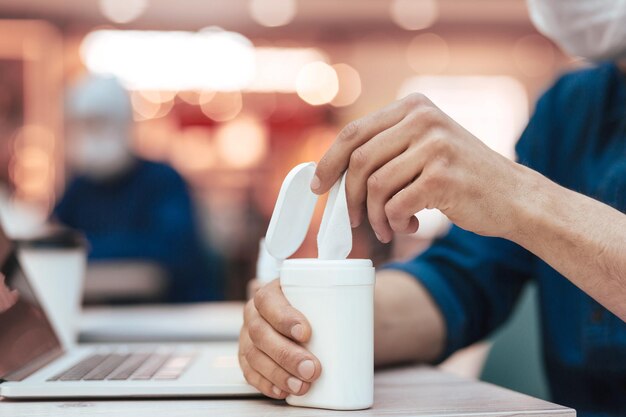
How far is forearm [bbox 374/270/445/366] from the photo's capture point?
911 millimetres

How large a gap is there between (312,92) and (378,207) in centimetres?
632

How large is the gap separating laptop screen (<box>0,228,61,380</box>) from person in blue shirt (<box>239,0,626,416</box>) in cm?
22

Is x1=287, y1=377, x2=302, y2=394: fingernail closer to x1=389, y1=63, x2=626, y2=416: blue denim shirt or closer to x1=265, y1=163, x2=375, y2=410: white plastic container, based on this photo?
x1=265, y1=163, x2=375, y2=410: white plastic container

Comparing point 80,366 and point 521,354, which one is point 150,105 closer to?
point 521,354

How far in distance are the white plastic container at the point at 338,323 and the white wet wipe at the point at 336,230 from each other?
0.08ft

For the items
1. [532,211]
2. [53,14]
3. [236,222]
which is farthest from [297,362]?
[53,14]

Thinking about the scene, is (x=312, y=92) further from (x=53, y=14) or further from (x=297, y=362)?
(x=297, y=362)

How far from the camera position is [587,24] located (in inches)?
38.4

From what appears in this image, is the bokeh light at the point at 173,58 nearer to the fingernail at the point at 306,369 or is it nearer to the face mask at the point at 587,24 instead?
the face mask at the point at 587,24

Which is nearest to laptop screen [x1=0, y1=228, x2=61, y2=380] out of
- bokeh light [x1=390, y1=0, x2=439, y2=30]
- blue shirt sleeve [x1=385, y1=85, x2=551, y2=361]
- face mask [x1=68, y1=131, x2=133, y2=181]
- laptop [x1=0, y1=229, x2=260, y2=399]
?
laptop [x1=0, y1=229, x2=260, y2=399]

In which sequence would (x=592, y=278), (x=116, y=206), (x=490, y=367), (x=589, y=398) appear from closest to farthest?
(x=592, y=278) → (x=589, y=398) → (x=490, y=367) → (x=116, y=206)

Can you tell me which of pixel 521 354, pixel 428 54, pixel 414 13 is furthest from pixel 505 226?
pixel 428 54

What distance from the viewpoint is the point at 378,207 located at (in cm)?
65

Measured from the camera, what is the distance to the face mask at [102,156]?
2707mm
